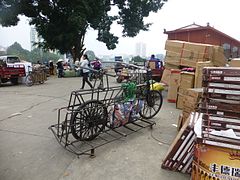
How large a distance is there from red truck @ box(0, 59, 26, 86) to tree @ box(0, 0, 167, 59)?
510cm

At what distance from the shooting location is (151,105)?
541cm

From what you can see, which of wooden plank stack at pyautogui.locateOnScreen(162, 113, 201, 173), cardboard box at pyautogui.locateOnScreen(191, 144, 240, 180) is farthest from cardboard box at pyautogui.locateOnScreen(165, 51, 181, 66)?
cardboard box at pyautogui.locateOnScreen(191, 144, 240, 180)

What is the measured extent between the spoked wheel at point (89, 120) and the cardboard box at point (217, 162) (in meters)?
1.98

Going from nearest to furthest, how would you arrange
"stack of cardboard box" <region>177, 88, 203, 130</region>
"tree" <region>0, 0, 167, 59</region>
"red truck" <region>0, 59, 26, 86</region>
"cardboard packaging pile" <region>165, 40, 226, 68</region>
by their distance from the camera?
1. "stack of cardboard box" <region>177, 88, 203, 130</region>
2. "cardboard packaging pile" <region>165, 40, 226, 68</region>
3. "red truck" <region>0, 59, 26, 86</region>
4. "tree" <region>0, 0, 167, 59</region>

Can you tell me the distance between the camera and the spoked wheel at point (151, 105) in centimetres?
524

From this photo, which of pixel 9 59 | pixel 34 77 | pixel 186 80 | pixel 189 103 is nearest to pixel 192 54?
pixel 186 80

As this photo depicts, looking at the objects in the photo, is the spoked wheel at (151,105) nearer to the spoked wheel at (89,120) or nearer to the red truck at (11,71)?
the spoked wheel at (89,120)

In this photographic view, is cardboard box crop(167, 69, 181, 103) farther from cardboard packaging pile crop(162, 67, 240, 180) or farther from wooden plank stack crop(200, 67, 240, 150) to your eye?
wooden plank stack crop(200, 67, 240, 150)

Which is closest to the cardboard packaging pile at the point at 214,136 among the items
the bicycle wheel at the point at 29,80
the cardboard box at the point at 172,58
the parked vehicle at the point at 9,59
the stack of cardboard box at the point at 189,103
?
the stack of cardboard box at the point at 189,103

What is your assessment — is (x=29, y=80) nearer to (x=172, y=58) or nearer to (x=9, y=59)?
(x=9, y=59)

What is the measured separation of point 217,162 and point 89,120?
86.2 inches

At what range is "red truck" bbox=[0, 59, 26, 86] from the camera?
40.4 ft

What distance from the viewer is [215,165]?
231cm

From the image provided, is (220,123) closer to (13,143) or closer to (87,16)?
(13,143)
